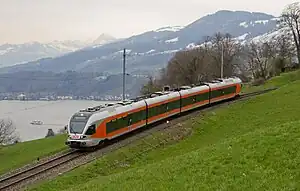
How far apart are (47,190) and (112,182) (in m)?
5.17

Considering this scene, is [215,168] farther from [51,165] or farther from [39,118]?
[39,118]

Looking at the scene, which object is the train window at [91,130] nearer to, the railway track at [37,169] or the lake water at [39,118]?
the railway track at [37,169]

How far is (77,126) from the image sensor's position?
31.6m

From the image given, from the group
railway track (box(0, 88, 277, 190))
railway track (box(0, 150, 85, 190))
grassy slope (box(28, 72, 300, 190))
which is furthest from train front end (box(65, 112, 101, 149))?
grassy slope (box(28, 72, 300, 190))

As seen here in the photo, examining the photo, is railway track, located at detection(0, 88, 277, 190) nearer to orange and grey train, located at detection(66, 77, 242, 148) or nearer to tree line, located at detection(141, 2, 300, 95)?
orange and grey train, located at detection(66, 77, 242, 148)

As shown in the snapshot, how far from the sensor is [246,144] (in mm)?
19844

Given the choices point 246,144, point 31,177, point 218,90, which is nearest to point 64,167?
point 31,177

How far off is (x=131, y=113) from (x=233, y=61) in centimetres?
6520

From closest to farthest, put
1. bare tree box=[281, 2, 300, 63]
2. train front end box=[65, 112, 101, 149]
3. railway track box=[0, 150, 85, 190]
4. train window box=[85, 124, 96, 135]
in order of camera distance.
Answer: railway track box=[0, 150, 85, 190] → train front end box=[65, 112, 101, 149] → train window box=[85, 124, 96, 135] → bare tree box=[281, 2, 300, 63]

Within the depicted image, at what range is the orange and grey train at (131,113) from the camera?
31.3 metres

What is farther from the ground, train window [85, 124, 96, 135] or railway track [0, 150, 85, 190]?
train window [85, 124, 96, 135]

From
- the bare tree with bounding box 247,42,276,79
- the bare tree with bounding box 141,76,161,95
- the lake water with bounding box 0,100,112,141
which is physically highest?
the bare tree with bounding box 247,42,276,79

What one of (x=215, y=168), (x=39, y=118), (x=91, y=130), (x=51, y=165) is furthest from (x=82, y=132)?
(x=39, y=118)

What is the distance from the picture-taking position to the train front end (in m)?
30.9
